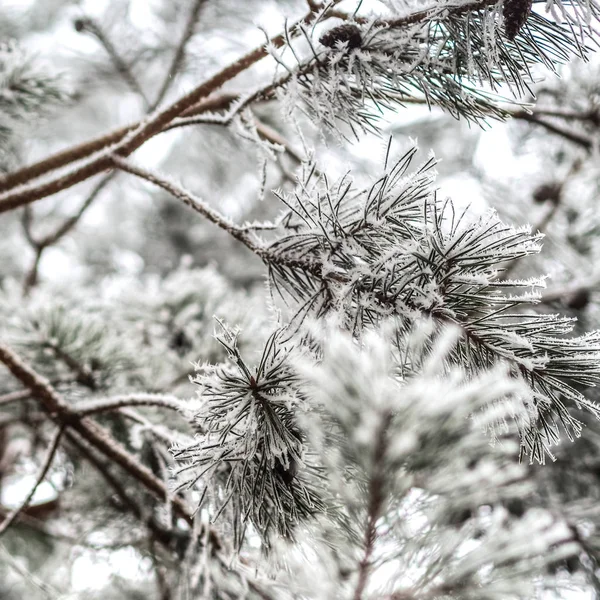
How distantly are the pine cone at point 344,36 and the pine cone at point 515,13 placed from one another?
0.69 feet

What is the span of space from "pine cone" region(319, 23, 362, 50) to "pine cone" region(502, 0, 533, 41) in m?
0.21

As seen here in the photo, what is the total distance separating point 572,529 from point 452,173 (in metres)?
2.80

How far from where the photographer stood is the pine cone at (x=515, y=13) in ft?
2.54

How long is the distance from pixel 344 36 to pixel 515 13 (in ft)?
0.80

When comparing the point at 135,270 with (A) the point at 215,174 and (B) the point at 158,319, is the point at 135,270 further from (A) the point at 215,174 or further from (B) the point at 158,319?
(B) the point at 158,319

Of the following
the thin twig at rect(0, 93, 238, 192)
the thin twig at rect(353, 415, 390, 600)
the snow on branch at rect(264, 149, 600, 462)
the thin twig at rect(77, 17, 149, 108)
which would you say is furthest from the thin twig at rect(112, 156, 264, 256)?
the thin twig at rect(77, 17, 149, 108)

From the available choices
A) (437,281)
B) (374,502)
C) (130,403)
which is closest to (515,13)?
(437,281)

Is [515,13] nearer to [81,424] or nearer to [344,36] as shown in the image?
[344,36]

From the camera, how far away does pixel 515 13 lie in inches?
30.7

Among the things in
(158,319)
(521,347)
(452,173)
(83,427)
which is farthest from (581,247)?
(83,427)

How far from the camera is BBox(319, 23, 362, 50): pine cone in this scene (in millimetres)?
813

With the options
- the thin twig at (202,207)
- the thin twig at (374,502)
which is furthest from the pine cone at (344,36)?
the thin twig at (374,502)

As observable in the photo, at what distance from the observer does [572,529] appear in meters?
2.19

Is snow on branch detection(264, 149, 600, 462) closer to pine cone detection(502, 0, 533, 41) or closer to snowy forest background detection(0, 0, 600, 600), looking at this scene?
snowy forest background detection(0, 0, 600, 600)
